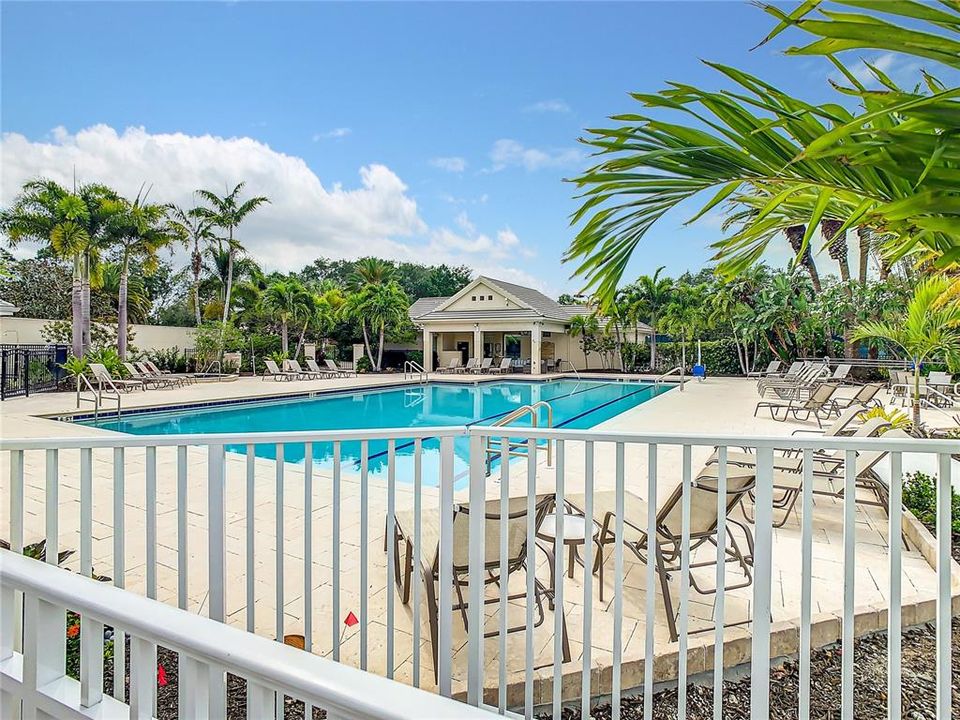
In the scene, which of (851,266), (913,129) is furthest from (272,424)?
(851,266)

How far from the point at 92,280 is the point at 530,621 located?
2274 centimetres

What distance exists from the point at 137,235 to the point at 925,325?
21.0m

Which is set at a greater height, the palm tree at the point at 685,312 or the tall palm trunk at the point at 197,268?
the tall palm trunk at the point at 197,268

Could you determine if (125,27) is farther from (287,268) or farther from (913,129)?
(287,268)

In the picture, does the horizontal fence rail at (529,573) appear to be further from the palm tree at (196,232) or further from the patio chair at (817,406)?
the palm tree at (196,232)

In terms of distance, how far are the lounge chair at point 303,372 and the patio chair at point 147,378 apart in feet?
12.9

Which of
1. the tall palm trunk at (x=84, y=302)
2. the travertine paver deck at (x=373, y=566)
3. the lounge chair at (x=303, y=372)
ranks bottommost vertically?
the travertine paver deck at (x=373, y=566)

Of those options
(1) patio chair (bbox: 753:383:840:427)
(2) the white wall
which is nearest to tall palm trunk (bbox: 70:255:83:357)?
(2) the white wall

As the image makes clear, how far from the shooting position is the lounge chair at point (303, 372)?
2059 centimetres

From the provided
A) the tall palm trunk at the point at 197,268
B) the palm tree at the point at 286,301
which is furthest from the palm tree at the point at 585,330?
the tall palm trunk at the point at 197,268

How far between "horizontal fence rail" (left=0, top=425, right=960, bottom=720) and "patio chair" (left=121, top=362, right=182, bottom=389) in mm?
13145

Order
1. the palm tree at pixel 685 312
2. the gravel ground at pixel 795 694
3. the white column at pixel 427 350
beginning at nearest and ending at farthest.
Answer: the gravel ground at pixel 795 694 → the palm tree at pixel 685 312 → the white column at pixel 427 350

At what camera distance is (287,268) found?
1811 inches

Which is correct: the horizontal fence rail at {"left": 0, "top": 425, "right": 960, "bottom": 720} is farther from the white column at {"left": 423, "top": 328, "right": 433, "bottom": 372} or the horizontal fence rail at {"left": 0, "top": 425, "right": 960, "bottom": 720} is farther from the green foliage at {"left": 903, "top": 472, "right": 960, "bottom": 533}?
the white column at {"left": 423, "top": 328, "right": 433, "bottom": 372}
